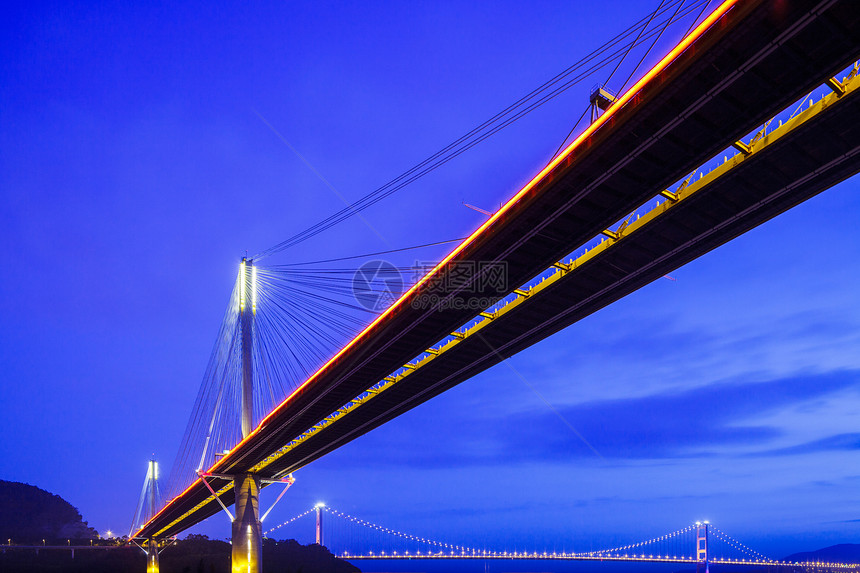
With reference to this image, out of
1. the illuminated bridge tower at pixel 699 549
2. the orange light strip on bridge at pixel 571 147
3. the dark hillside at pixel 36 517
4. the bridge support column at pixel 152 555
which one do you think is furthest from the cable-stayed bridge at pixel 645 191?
the dark hillside at pixel 36 517

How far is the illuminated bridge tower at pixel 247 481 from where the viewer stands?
4691cm

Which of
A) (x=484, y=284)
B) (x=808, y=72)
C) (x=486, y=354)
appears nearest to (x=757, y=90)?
(x=808, y=72)

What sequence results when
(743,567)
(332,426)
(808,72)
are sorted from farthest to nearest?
1. (743,567)
2. (332,426)
3. (808,72)

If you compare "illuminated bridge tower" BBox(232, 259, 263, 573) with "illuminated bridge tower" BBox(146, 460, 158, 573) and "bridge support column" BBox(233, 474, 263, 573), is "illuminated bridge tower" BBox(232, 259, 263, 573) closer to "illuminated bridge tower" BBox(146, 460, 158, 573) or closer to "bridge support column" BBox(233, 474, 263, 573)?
"bridge support column" BBox(233, 474, 263, 573)

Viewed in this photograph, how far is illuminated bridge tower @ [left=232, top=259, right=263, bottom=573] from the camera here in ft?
154

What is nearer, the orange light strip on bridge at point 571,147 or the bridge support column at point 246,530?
the orange light strip on bridge at point 571,147

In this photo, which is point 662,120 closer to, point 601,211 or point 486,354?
point 601,211

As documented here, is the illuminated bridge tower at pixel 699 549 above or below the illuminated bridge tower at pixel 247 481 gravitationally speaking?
below

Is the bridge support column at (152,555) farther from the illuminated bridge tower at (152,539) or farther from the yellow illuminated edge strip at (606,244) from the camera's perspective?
the yellow illuminated edge strip at (606,244)

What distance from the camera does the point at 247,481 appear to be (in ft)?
171

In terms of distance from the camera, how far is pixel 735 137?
57.2 ft

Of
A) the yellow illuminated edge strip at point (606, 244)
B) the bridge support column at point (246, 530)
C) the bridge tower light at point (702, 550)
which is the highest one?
the yellow illuminated edge strip at point (606, 244)

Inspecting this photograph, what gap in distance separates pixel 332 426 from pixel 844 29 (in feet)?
117

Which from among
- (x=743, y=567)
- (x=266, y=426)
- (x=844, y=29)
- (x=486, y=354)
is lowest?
(x=743, y=567)
